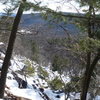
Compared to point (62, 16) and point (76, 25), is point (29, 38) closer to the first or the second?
point (76, 25)

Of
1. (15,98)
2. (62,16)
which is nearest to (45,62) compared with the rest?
(15,98)

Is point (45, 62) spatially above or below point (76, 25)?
below

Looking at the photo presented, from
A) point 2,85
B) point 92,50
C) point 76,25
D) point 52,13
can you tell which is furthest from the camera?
point 2,85

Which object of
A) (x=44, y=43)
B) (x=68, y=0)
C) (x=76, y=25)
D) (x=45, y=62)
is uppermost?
(x=68, y=0)

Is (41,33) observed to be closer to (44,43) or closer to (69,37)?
(44,43)

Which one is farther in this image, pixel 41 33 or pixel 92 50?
pixel 41 33

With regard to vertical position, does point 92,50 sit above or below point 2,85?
above

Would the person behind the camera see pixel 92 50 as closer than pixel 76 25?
Yes

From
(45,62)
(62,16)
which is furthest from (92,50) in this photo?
(45,62)

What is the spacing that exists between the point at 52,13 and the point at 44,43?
5056 millimetres

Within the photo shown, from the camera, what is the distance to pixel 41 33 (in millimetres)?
14609

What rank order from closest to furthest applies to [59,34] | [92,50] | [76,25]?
[92,50], [76,25], [59,34]

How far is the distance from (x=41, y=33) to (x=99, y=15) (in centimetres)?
445

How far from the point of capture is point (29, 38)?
1473cm
